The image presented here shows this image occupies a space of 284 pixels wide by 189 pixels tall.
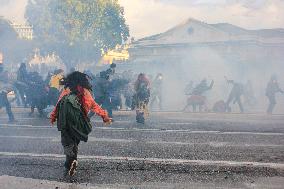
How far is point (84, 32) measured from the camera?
4712 cm

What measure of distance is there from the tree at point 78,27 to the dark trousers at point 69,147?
4094cm

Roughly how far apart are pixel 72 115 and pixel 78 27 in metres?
41.5

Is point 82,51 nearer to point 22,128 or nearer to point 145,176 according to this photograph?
point 22,128

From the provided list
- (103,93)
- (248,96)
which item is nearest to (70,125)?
(103,93)

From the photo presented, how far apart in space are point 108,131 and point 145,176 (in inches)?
217

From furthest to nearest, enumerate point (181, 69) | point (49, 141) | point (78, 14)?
point (78, 14) → point (181, 69) → point (49, 141)

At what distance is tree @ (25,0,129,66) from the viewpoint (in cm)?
4650

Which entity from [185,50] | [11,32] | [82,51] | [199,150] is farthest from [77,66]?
[199,150]

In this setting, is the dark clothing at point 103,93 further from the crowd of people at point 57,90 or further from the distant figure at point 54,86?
the distant figure at point 54,86

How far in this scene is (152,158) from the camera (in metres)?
7.52

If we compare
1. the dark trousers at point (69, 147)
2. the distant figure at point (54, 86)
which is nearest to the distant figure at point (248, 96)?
the distant figure at point (54, 86)

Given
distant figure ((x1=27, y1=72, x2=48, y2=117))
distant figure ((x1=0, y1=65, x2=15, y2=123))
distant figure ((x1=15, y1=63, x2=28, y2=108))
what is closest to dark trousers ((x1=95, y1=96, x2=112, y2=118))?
distant figure ((x1=27, y1=72, x2=48, y2=117))

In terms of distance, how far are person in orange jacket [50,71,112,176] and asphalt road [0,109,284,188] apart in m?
0.39

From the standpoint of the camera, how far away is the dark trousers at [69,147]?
6.12 m
